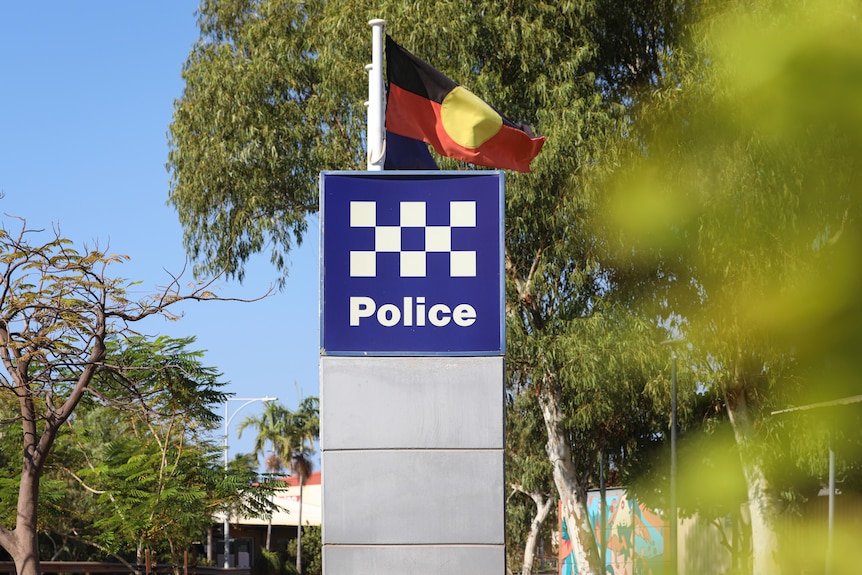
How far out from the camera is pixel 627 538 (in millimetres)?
49312

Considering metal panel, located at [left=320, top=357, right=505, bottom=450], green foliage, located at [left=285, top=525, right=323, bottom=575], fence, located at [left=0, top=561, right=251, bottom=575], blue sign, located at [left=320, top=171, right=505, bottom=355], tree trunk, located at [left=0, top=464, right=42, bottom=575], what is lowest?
green foliage, located at [left=285, top=525, right=323, bottom=575]

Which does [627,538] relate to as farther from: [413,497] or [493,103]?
[413,497]

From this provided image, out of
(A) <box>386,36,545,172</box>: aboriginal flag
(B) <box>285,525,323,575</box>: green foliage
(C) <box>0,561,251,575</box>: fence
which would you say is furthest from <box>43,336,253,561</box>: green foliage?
(B) <box>285,525,323,575</box>: green foliage

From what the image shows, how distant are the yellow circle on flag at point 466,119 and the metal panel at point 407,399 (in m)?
3.36

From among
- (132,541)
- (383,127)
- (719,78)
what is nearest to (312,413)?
(132,541)

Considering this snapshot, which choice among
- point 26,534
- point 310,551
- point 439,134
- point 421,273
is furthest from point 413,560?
point 310,551

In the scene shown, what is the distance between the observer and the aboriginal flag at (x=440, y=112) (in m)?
11.8

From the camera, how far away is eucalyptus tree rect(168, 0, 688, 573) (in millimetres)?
28047

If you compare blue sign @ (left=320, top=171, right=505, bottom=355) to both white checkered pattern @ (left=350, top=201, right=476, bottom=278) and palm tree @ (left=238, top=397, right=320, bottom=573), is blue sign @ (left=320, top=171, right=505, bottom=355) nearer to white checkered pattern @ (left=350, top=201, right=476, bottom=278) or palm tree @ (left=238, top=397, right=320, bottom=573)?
white checkered pattern @ (left=350, top=201, right=476, bottom=278)

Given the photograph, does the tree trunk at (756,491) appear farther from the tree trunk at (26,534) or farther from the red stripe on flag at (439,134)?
the red stripe on flag at (439,134)

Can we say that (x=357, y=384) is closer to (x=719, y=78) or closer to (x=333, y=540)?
(x=333, y=540)

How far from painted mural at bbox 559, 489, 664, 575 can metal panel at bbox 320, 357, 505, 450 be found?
37.0 metres

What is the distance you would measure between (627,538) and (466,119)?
131 feet

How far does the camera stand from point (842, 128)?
22578 millimetres
